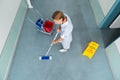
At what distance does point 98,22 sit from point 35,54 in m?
1.36

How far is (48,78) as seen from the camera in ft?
7.50

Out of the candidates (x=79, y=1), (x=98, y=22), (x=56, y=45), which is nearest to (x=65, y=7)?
(x=79, y=1)

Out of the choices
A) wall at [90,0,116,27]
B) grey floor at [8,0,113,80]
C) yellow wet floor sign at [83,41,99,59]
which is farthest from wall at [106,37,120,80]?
wall at [90,0,116,27]

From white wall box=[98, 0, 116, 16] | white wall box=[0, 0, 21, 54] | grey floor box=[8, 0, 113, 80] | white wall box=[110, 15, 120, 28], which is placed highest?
white wall box=[98, 0, 116, 16]

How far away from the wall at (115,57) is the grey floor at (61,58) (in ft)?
0.28

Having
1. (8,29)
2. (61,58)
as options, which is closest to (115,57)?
(61,58)

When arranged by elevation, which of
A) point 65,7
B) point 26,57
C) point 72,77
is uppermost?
point 65,7

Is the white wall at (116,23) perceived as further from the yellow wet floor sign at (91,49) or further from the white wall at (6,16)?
the white wall at (6,16)

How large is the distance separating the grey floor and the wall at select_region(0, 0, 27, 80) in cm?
13

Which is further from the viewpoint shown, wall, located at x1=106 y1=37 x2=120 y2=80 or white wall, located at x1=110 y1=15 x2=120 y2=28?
white wall, located at x1=110 y1=15 x2=120 y2=28

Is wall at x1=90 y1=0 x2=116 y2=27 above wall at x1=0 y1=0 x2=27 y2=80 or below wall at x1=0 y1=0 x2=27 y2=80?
above

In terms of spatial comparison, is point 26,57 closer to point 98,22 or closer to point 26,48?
point 26,48

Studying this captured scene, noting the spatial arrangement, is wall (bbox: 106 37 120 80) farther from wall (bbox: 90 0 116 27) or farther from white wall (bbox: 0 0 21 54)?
white wall (bbox: 0 0 21 54)

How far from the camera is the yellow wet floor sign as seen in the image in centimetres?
A: 250
